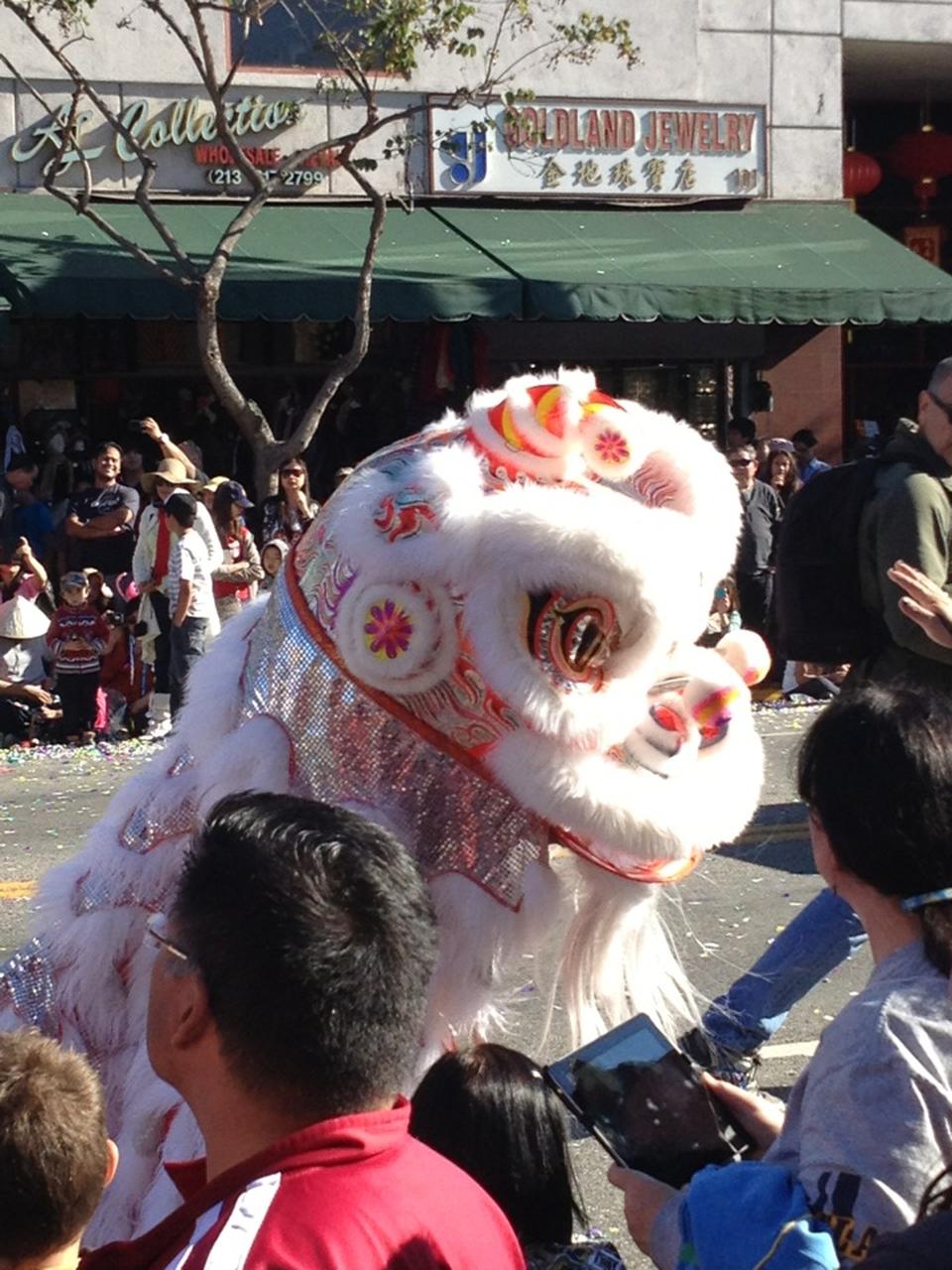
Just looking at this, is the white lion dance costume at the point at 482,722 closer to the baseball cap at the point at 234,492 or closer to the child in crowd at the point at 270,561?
the child in crowd at the point at 270,561

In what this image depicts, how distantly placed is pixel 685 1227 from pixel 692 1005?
1241 millimetres

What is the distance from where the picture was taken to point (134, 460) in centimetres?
1355

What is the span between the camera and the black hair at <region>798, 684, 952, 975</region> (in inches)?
81.0

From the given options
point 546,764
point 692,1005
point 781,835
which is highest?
point 546,764

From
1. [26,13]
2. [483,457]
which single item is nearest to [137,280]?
[26,13]

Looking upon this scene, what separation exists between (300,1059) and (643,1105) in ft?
1.74

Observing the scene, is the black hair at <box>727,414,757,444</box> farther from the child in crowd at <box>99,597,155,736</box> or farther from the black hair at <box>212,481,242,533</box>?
the child in crowd at <box>99,597,155,736</box>

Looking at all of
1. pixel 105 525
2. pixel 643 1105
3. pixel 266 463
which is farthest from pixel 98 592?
pixel 643 1105

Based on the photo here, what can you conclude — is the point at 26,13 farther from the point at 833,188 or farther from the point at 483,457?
the point at 483,457

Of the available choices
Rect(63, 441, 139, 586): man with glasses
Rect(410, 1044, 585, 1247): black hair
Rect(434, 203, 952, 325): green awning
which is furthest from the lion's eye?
Rect(434, 203, 952, 325): green awning

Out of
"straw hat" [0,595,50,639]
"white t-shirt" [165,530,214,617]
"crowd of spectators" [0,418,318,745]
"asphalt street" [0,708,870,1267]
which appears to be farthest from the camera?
"straw hat" [0,595,50,639]

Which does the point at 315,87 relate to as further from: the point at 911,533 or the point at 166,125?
the point at 911,533

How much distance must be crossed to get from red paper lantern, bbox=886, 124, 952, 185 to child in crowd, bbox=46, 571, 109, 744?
12338 millimetres

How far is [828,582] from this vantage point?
180 inches
